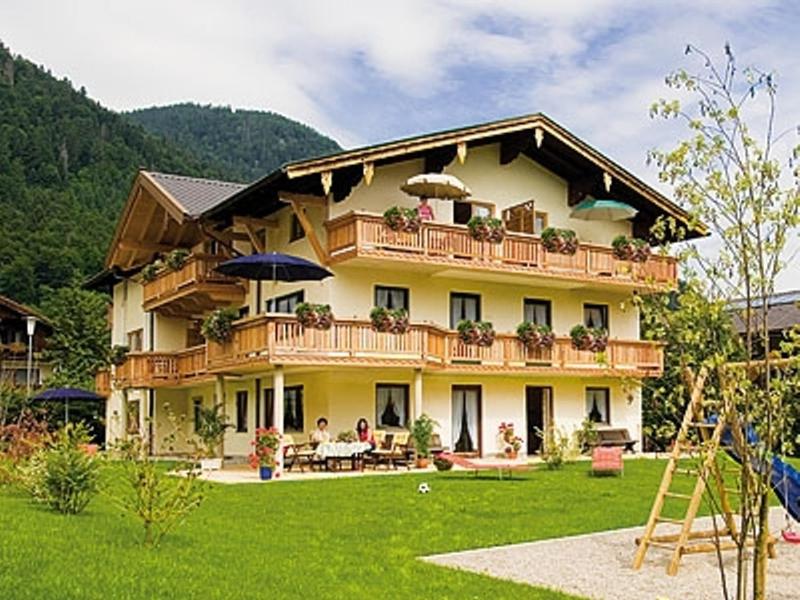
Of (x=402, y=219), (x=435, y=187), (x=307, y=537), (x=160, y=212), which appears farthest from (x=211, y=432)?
(x=307, y=537)

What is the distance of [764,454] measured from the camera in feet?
18.8

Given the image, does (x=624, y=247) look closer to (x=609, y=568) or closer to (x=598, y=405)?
(x=598, y=405)

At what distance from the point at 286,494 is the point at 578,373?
12.4m

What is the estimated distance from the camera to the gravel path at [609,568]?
325 inches

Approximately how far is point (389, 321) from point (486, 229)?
398 centimetres

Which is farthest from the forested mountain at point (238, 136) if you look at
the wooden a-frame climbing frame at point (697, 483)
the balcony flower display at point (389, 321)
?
the wooden a-frame climbing frame at point (697, 483)

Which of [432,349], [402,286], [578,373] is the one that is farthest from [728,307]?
[578,373]

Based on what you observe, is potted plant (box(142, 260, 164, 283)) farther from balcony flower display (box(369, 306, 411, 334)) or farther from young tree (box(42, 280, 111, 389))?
young tree (box(42, 280, 111, 389))

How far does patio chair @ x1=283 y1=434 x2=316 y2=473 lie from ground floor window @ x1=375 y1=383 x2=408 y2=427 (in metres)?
2.99

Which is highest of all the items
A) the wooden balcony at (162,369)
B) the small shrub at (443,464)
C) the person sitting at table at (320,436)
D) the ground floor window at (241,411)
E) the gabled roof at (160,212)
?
the gabled roof at (160,212)

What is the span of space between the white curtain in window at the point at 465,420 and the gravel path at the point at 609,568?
14510 millimetres

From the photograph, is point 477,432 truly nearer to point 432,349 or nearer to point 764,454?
point 432,349

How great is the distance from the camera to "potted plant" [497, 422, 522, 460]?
23.6 metres

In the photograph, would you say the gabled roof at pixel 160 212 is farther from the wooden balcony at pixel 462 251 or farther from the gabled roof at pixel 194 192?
the wooden balcony at pixel 462 251
